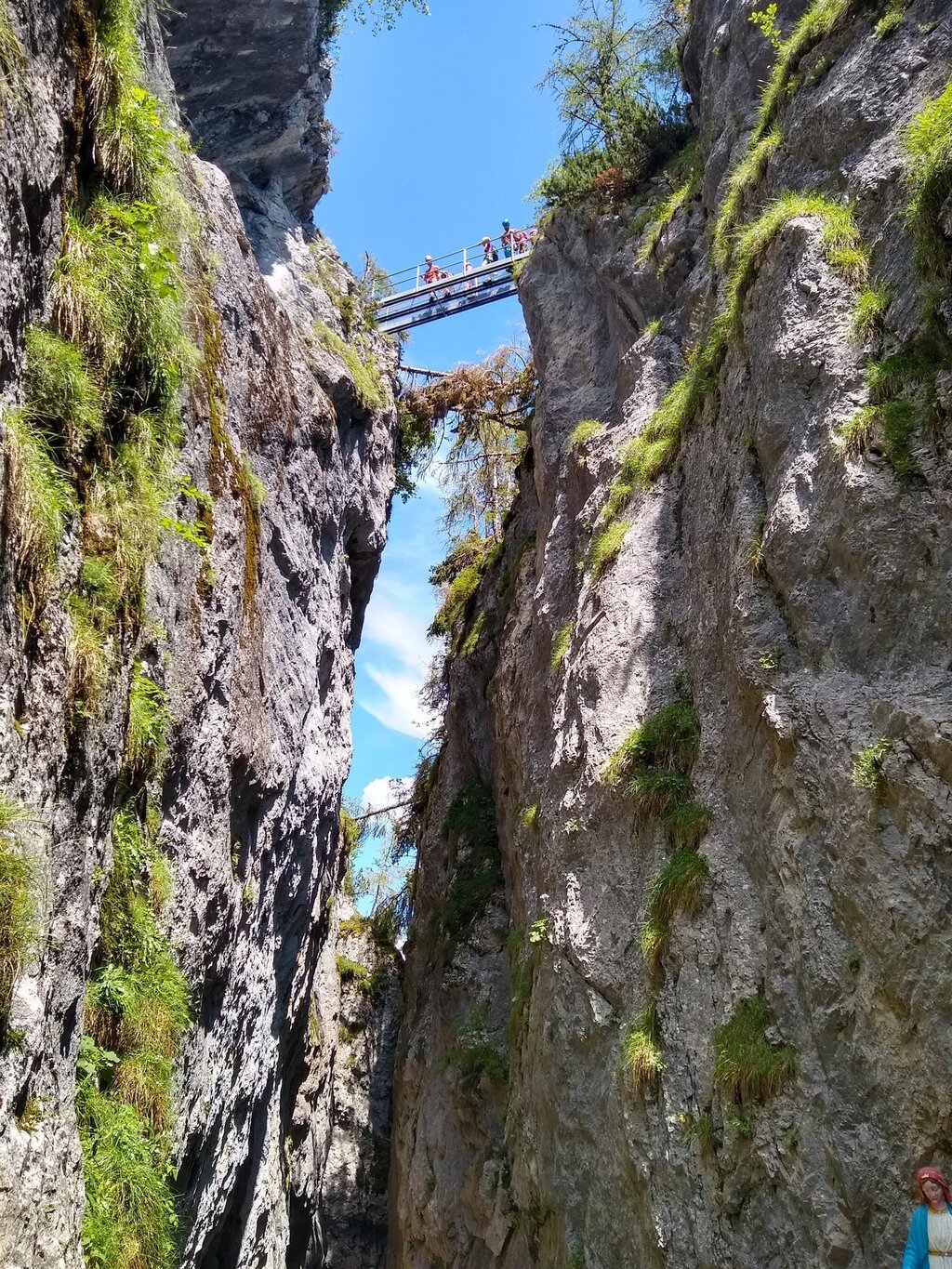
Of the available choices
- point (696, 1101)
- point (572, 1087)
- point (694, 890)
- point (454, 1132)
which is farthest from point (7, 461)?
point (454, 1132)

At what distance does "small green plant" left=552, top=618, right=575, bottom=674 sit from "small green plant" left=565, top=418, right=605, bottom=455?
283 cm

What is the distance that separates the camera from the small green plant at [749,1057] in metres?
5.96

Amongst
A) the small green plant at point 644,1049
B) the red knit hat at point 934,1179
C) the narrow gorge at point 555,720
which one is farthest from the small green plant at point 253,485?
the red knit hat at point 934,1179

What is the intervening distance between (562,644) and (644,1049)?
4.92 metres

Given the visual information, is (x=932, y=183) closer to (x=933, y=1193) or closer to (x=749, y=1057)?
(x=749, y=1057)

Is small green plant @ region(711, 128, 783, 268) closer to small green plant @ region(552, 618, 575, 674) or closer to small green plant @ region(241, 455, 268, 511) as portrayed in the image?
small green plant @ region(552, 618, 575, 674)

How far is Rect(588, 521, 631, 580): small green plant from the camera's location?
408 inches

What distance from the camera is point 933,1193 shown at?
4.59 m

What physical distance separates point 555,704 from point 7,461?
6866 mm

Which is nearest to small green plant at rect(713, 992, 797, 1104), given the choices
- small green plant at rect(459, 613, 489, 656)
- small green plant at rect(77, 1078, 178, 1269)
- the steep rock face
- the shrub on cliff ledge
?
small green plant at rect(77, 1078, 178, 1269)

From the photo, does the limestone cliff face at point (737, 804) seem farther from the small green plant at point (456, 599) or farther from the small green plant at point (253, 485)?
the small green plant at point (456, 599)

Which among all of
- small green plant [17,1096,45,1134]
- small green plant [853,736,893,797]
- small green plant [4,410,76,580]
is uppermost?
small green plant [4,410,76,580]

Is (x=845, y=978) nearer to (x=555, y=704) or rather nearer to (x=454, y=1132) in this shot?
(x=555, y=704)

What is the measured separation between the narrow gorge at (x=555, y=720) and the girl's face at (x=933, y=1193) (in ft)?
1.22
